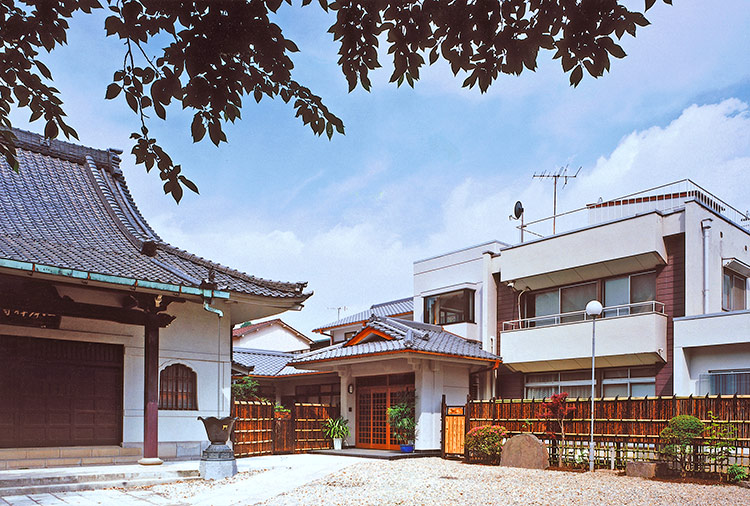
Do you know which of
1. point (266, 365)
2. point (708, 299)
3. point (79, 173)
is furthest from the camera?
point (266, 365)

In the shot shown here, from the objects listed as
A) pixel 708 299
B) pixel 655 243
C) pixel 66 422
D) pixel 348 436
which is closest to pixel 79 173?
pixel 66 422

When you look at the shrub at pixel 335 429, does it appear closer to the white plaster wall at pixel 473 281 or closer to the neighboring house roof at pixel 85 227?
the white plaster wall at pixel 473 281

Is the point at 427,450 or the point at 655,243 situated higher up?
the point at 655,243

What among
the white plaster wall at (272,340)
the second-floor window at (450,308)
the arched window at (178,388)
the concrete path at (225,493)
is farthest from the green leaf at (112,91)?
the white plaster wall at (272,340)

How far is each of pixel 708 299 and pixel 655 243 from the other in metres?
1.94

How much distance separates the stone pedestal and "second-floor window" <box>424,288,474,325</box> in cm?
1132

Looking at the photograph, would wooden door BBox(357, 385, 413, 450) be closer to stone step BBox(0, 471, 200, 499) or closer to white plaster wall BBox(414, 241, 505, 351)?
white plaster wall BBox(414, 241, 505, 351)

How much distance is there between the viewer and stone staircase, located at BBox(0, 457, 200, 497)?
33.9 ft

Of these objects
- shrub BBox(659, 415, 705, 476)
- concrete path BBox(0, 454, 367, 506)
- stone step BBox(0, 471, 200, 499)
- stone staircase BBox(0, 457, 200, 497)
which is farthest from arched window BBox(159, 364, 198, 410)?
shrub BBox(659, 415, 705, 476)

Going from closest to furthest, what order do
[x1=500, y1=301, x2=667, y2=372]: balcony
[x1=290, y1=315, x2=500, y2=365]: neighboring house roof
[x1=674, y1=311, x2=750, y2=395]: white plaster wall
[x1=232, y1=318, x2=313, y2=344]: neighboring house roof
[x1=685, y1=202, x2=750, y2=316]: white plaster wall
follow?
[x1=674, y1=311, x2=750, y2=395]: white plaster wall < [x1=685, y1=202, x2=750, y2=316]: white plaster wall < [x1=500, y1=301, x2=667, y2=372]: balcony < [x1=290, y1=315, x2=500, y2=365]: neighboring house roof < [x1=232, y1=318, x2=313, y2=344]: neighboring house roof

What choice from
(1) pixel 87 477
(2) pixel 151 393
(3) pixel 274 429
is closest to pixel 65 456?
(1) pixel 87 477

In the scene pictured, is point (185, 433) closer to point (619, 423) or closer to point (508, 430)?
point (508, 430)

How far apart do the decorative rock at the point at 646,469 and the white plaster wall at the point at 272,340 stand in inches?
1016

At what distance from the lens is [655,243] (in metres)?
17.8
